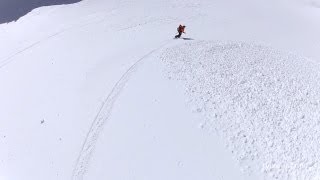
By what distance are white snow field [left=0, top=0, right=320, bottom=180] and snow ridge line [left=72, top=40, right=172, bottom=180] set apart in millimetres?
85

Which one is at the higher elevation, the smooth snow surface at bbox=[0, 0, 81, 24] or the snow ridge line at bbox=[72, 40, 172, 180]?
the smooth snow surface at bbox=[0, 0, 81, 24]

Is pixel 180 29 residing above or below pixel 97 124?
above

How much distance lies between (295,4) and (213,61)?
1557 cm

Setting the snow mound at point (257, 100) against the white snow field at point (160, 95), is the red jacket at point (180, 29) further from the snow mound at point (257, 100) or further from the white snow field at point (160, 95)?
the snow mound at point (257, 100)

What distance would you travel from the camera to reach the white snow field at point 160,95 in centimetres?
2445

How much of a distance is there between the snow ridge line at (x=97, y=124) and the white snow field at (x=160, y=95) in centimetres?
9

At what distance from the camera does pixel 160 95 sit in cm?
2817

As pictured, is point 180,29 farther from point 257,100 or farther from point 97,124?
point 97,124

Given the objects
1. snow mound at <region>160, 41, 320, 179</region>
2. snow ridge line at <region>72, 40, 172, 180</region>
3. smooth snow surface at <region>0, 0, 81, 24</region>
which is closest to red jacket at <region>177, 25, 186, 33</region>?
snow mound at <region>160, 41, 320, 179</region>

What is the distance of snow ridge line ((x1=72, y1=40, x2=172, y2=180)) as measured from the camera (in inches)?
955

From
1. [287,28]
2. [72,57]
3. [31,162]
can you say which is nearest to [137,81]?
[72,57]

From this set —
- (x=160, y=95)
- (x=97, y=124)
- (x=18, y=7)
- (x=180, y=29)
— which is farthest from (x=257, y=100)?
(x=18, y=7)

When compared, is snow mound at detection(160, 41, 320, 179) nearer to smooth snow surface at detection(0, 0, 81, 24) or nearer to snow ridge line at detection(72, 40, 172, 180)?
snow ridge line at detection(72, 40, 172, 180)

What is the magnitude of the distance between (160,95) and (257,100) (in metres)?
6.49
